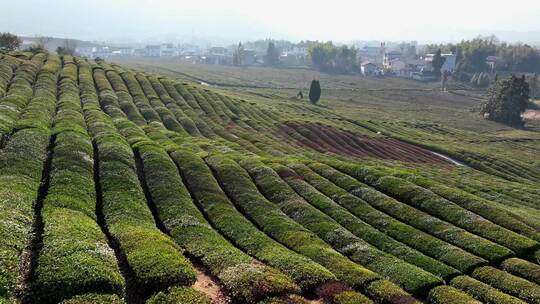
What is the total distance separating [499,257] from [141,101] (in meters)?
64.0

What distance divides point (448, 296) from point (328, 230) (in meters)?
10.5

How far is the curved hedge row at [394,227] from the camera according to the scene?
3325cm

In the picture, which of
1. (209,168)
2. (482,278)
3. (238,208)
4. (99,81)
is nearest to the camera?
(482,278)

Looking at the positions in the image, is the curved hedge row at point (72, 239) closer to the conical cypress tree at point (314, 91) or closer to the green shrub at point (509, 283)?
the green shrub at point (509, 283)

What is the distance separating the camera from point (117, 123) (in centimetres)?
6166

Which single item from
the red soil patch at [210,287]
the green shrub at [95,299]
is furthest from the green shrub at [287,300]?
the green shrub at [95,299]

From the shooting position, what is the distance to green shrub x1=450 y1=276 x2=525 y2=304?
2812 cm

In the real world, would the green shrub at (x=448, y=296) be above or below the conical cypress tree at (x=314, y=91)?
below

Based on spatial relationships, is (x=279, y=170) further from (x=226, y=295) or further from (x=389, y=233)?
(x=226, y=295)

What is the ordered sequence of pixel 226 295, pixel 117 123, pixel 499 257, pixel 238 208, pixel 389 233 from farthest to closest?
pixel 117 123 < pixel 238 208 < pixel 389 233 < pixel 499 257 < pixel 226 295

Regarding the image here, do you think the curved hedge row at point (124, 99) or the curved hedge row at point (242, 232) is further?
the curved hedge row at point (124, 99)

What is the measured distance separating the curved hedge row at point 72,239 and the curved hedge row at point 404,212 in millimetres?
23681

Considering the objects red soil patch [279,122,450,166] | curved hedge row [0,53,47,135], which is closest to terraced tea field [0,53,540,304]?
curved hedge row [0,53,47,135]

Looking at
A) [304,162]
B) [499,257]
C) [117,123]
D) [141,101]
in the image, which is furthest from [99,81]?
[499,257]
